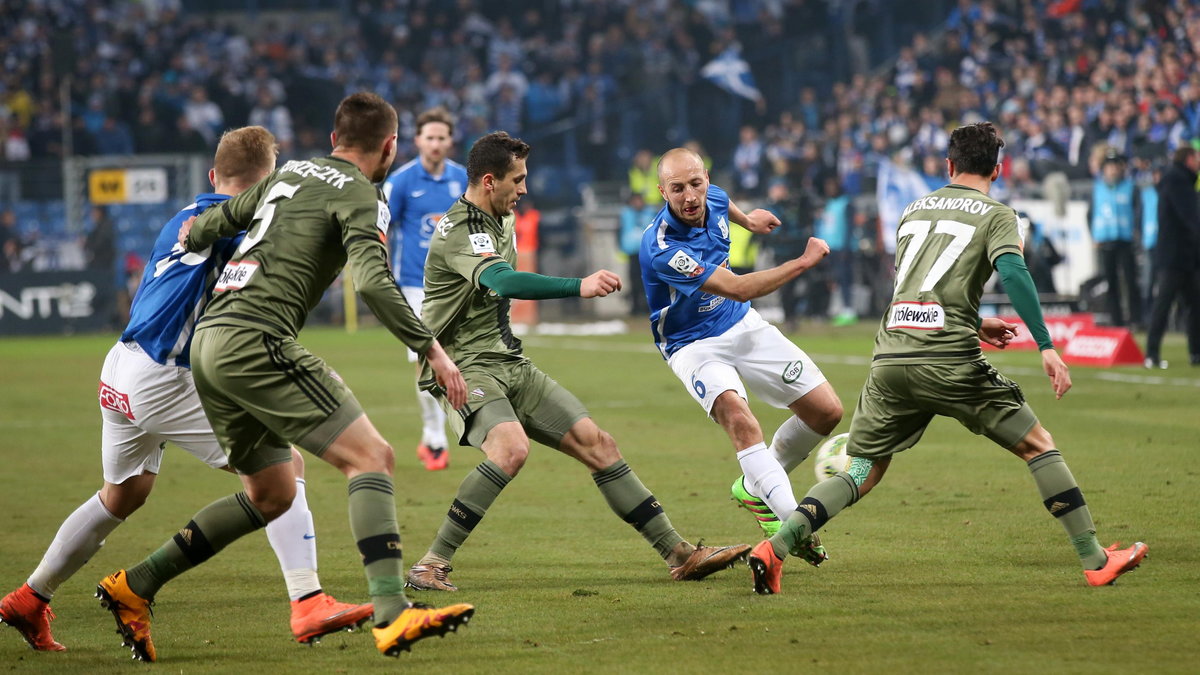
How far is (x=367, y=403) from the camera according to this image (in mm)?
14367

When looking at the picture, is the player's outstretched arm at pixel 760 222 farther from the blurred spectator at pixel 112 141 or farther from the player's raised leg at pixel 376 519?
the blurred spectator at pixel 112 141

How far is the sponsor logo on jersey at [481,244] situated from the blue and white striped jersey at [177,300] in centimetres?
113

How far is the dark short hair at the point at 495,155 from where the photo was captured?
6.40 metres

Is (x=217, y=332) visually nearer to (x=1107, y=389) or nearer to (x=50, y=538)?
(x=50, y=538)

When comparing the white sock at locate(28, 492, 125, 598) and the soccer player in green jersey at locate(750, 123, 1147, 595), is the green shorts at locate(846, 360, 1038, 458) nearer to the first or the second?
the soccer player in green jersey at locate(750, 123, 1147, 595)

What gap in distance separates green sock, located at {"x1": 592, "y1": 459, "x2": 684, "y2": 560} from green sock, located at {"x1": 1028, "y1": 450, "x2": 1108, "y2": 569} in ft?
5.14

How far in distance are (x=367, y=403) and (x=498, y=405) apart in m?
8.22

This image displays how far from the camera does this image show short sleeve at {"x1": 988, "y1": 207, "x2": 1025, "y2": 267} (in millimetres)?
5805

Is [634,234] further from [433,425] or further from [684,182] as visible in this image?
[684,182]

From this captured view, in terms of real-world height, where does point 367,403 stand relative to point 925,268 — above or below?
below

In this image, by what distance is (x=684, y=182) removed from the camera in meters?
6.61

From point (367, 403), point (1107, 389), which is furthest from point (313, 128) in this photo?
point (1107, 389)

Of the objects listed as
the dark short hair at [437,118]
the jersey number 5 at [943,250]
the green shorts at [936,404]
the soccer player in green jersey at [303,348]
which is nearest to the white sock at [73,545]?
the soccer player in green jersey at [303,348]

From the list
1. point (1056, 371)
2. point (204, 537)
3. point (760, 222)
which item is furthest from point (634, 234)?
point (204, 537)
